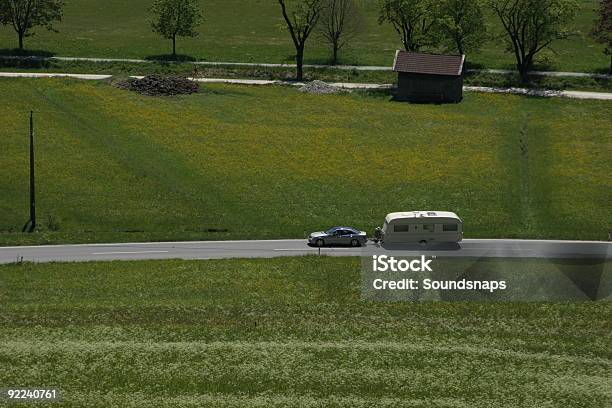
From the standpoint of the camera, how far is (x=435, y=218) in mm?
73000

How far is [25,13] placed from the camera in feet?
452

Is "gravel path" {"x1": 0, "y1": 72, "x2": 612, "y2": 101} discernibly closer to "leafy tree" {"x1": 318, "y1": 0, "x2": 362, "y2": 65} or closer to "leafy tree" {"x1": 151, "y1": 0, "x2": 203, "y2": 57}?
"leafy tree" {"x1": 318, "y1": 0, "x2": 362, "y2": 65}

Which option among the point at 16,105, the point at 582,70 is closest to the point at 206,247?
the point at 16,105

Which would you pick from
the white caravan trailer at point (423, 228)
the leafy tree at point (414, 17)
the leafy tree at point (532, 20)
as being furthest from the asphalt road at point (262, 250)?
the leafy tree at point (414, 17)

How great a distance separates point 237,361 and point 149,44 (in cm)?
10125

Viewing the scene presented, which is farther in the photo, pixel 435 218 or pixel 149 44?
pixel 149 44

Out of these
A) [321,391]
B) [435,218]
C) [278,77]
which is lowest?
[321,391]

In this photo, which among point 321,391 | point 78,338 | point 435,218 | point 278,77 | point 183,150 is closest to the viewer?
point 321,391

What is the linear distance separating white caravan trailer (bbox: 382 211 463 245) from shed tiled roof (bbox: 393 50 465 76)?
4372 cm

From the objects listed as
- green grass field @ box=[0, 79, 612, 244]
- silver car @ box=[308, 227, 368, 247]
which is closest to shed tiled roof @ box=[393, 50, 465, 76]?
green grass field @ box=[0, 79, 612, 244]

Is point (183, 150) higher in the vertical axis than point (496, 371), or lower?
higher

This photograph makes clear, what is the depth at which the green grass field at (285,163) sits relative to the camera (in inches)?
3132

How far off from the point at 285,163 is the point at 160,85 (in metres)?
28.3

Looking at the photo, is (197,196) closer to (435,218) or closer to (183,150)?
(183,150)
